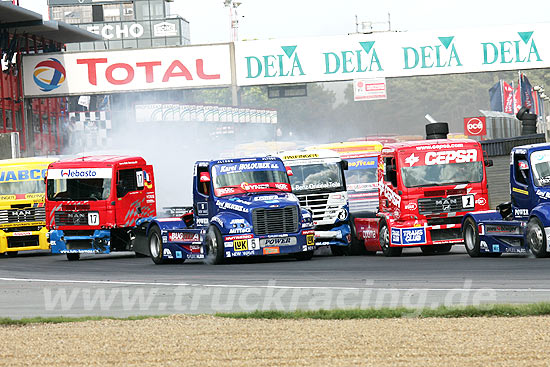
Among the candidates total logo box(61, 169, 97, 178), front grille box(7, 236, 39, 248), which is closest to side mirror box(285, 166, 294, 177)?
total logo box(61, 169, 97, 178)

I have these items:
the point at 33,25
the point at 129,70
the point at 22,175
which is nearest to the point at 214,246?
the point at 22,175

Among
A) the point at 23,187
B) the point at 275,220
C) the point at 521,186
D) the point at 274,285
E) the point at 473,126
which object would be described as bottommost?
the point at 274,285

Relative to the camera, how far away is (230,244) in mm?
22719

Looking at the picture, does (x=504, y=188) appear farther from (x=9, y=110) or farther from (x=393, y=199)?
(x=9, y=110)

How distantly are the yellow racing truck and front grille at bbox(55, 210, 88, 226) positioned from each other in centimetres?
256

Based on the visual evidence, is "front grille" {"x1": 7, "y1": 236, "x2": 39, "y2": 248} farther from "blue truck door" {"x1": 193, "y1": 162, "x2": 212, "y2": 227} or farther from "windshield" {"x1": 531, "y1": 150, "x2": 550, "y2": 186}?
"windshield" {"x1": 531, "y1": 150, "x2": 550, "y2": 186}

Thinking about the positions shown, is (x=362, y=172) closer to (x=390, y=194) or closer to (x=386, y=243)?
(x=390, y=194)

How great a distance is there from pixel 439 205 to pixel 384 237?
4.63ft

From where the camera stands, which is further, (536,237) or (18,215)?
(18,215)

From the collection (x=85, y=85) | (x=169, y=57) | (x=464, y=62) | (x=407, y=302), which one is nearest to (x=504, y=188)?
(x=464, y=62)

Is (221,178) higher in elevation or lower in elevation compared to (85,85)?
lower

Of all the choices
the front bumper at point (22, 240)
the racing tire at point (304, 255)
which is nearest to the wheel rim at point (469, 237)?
the racing tire at point (304, 255)

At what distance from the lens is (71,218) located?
28.0m

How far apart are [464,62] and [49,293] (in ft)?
108
